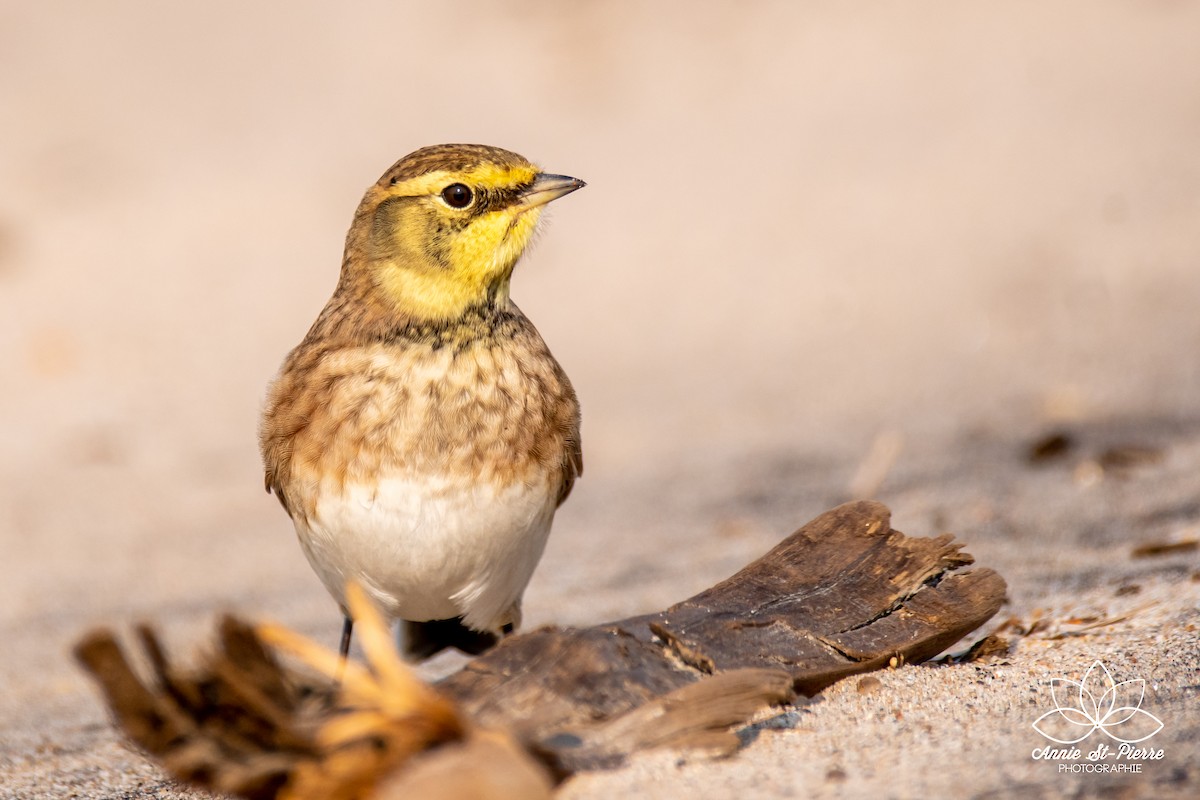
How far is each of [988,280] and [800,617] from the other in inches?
202

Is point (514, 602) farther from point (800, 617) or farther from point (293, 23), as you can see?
point (293, 23)

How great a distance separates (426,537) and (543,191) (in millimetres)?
979

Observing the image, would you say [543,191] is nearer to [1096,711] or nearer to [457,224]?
[457,224]

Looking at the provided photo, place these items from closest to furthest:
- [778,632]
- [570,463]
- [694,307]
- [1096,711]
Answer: [1096,711] → [778,632] → [570,463] → [694,307]

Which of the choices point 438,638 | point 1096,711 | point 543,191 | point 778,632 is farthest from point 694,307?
point 1096,711

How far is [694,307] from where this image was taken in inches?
327

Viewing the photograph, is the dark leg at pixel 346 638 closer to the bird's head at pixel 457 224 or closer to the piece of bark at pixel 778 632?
the bird's head at pixel 457 224

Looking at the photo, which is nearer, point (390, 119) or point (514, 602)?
point (514, 602)

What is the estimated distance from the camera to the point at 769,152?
9625mm

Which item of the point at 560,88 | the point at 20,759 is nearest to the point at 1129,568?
the point at 20,759

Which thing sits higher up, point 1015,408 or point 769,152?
point 769,152

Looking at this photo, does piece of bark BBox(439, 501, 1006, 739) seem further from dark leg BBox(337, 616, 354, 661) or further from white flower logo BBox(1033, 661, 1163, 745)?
dark leg BBox(337, 616, 354, 661)

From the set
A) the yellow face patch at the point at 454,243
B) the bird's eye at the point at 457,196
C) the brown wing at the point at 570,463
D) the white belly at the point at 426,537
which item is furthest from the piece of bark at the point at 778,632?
the bird's eye at the point at 457,196

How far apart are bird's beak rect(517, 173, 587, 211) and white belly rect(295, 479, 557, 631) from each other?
750mm
